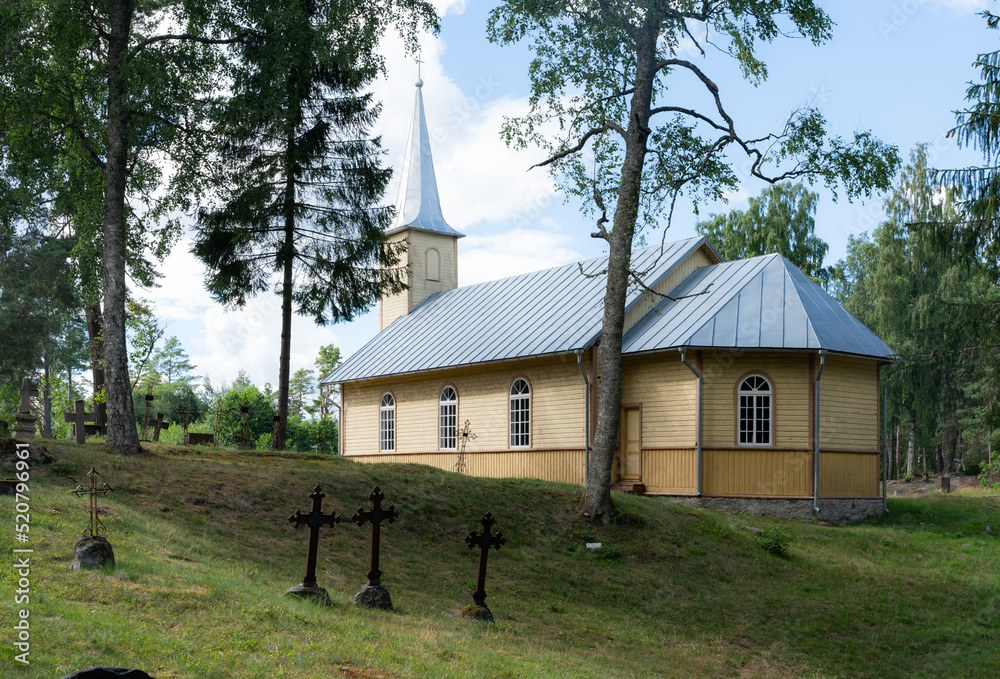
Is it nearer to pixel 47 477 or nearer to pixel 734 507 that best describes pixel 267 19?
pixel 47 477

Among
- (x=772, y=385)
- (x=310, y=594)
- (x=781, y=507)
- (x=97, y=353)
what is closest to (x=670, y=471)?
(x=781, y=507)

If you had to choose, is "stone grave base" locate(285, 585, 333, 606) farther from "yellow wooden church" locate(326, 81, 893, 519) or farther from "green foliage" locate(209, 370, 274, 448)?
"green foliage" locate(209, 370, 274, 448)

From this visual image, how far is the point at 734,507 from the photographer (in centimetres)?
1877

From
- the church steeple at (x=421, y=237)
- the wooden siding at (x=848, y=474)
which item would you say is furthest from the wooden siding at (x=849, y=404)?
the church steeple at (x=421, y=237)

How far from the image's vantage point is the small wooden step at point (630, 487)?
65.6 ft

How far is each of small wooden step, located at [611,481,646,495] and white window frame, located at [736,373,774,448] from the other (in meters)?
2.59

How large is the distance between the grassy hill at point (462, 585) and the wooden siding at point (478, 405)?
4032 mm

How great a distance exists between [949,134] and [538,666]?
13435 mm

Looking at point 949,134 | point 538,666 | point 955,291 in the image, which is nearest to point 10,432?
point 538,666

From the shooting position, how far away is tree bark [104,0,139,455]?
14062mm

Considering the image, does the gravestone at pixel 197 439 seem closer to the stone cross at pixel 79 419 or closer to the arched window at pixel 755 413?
the stone cross at pixel 79 419

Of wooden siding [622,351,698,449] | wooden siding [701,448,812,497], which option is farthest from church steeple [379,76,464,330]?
wooden siding [701,448,812,497]

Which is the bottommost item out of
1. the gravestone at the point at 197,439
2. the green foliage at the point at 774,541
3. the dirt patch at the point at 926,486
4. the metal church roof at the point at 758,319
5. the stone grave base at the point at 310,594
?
the dirt patch at the point at 926,486

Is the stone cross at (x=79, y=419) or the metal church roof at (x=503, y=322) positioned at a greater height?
the metal church roof at (x=503, y=322)
